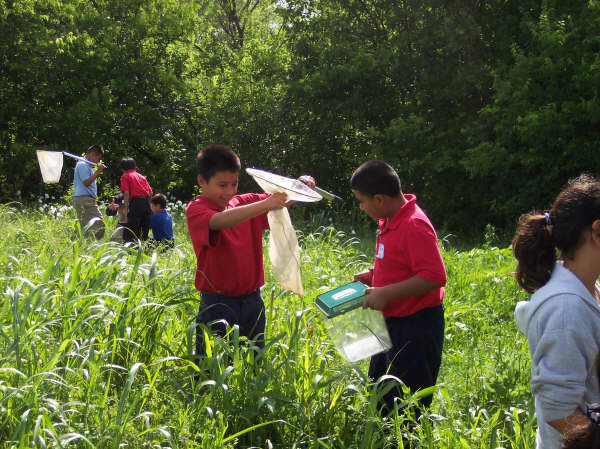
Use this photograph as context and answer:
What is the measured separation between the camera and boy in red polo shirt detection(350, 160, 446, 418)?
273 cm

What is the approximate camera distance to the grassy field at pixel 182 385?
2.46m

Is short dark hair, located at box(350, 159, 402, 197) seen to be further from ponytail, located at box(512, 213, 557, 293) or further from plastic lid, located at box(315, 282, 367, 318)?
ponytail, located at box(512, 213, 557, 293)

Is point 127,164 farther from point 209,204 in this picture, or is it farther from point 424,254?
point 424,254

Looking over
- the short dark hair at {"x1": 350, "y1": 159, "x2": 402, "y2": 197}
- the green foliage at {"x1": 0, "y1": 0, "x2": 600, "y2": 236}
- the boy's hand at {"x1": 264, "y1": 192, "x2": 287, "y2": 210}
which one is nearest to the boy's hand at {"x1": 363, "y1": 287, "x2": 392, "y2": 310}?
the short dark hair at {"x1": 350, "y1": 159, "x2": 402, "y2": 197}

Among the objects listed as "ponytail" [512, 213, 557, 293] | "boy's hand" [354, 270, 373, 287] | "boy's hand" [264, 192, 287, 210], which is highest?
"boy's hand" [264, 192, 287, 210]

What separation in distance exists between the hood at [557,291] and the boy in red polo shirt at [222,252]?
1670mm

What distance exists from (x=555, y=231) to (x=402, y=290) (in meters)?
1.01

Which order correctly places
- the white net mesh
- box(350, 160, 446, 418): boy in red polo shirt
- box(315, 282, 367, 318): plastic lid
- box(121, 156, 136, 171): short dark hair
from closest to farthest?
1. box(315, 282, 367, 318): plastic lid
2. box(350, 160, 446, 418): boy in red polo shirt
3. box(121, 156, 136, 171): short dark hair
4. the white net mesh

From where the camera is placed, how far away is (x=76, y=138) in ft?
51.3

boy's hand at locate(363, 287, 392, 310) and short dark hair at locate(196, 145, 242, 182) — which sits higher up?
short dark hair at locate(196, 145, 242, 182)

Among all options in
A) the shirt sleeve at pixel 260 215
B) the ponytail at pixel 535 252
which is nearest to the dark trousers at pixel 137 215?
the shirt sleeve at pixel 260 215

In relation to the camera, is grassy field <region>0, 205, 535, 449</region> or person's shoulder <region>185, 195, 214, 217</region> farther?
person's shoulder <region>185, 195, 214, 217</region>

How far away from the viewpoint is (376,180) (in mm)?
2826

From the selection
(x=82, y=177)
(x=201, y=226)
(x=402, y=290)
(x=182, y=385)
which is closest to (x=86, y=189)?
(x=82, y=177)
